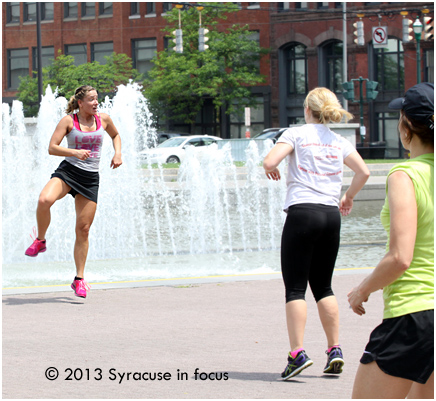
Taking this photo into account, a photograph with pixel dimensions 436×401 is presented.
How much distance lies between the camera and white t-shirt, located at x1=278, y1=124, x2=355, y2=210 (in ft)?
15.8

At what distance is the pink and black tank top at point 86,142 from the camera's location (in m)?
7.09

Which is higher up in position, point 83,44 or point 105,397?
point 83,44

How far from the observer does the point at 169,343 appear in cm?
558

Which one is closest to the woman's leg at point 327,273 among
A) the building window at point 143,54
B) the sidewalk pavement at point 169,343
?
the sidewalk pavement at point 169,343

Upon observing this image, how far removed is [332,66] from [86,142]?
44.0 meters

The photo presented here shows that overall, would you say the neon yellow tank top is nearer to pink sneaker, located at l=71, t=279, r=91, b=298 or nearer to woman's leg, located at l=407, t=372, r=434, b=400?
woman's leg, located at l=407, t=372, r=434, b=400

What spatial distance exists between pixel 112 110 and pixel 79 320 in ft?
26.7

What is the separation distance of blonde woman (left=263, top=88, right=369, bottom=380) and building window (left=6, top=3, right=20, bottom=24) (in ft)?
181

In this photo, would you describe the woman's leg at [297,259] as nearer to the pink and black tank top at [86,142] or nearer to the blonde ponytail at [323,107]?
the blonde ponytail at [323,107]

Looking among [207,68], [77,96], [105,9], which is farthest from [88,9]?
[77,96]

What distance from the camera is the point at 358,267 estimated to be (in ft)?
30.2

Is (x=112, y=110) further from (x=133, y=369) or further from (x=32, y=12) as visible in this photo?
(x=32, y=12)

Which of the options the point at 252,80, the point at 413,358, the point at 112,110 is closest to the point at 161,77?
the point at 252,80

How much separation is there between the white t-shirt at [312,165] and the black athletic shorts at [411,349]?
6.35 feet
